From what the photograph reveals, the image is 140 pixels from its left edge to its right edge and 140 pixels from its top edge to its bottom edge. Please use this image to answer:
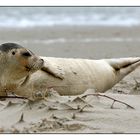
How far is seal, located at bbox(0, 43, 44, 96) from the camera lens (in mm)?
6191

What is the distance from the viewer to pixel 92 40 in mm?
14484

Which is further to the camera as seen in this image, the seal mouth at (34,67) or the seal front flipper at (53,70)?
the seal front flipper at (53,70)

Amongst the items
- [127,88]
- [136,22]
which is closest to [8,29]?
[136,22]

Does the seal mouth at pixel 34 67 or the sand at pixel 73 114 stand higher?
the seal mouth at pixel 34 67

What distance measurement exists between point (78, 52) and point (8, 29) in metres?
5.20

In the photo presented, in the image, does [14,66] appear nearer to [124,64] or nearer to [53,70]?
[53,70]

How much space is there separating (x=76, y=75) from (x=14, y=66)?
0.89 metres

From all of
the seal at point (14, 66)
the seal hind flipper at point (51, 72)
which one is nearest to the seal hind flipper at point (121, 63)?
the seal hind flipper at point (51, 72)

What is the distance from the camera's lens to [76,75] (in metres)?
6.80

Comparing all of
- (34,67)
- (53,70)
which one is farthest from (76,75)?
(34,67)

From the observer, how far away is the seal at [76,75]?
21.2ft

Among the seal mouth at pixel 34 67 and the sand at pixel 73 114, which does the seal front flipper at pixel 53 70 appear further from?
the sand at pixel 73 114

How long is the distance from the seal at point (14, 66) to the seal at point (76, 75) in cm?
12

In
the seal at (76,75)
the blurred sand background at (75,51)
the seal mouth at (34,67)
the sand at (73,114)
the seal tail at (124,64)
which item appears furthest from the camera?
the seal tail at (124,64)
